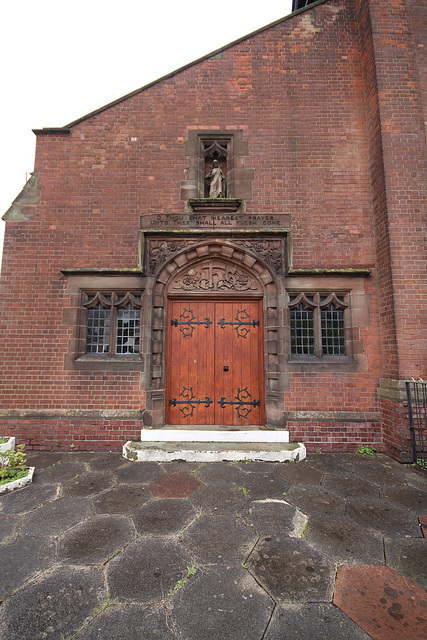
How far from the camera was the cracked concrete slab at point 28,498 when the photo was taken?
3.21 meters

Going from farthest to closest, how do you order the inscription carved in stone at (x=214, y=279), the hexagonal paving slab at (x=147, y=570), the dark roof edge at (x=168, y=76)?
the dark roof edge at (x=168, y=76), the inscription carved in stone at (x=214, y=279), the hexagonal paving slab at (x=147, y=570)

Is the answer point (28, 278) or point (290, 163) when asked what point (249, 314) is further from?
point (28, 278)

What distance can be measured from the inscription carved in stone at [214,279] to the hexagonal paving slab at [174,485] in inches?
128

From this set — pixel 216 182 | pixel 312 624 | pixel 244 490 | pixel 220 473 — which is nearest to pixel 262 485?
pixel 244 490

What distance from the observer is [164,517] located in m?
2.98

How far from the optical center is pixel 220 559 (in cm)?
239

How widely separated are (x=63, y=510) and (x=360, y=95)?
28.1 ft

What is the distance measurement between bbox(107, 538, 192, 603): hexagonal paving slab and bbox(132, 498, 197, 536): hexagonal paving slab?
0.50 feet

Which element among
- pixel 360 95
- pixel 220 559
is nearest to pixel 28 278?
pixel 220 559

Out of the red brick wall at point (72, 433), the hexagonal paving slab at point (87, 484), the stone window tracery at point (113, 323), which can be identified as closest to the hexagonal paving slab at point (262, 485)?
the hexagonal paving slab at point (87, 484)

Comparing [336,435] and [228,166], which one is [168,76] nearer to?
[228,166]

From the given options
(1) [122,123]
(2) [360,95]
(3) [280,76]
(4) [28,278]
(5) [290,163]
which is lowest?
(4) [28,278]

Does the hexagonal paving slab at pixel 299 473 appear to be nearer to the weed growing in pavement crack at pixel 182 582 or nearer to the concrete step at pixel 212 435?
the concrete step at pixel 212 435

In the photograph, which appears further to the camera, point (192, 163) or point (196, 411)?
point (192, 163)
